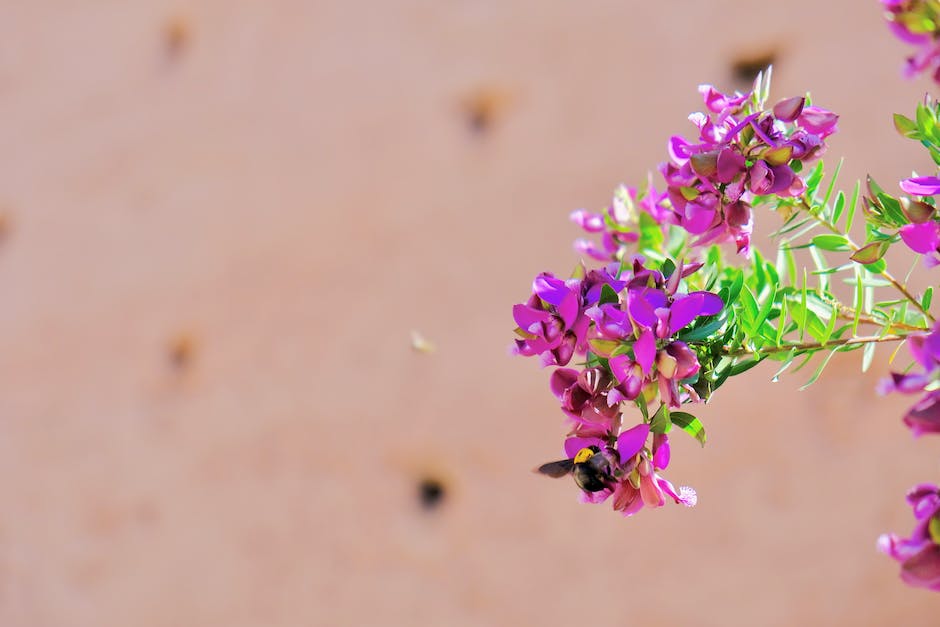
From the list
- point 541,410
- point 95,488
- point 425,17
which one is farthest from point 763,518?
point 95,488

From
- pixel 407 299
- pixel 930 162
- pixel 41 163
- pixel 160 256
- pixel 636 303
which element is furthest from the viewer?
pixel 41 163

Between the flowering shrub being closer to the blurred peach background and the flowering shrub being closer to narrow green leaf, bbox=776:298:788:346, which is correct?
narrow green leaf, bbox=776:298:788:346

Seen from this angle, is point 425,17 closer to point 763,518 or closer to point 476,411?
point 476,411

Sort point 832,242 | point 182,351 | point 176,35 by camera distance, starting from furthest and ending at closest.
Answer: point 176,35 → point 182,351 → point 832,242

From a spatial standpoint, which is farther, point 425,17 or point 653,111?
point 425,17

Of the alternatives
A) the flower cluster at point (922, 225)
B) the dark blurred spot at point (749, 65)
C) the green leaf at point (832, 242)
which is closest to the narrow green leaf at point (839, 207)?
the green leaf at point (832, 242)

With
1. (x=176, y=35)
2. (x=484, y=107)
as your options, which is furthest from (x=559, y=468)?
(x=176, y=35)

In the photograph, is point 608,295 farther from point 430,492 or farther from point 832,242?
point 430,492
